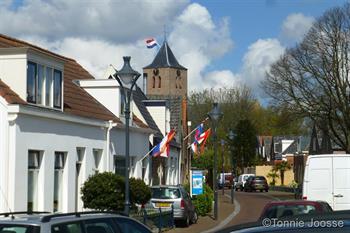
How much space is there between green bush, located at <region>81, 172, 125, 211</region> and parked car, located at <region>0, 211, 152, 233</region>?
1065cm

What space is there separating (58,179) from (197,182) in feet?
40.0

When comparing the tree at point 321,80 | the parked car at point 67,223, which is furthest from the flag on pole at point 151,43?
the parked car at point 67,223

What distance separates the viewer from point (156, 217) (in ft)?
73.8

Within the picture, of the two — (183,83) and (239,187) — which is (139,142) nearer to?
(239,187)

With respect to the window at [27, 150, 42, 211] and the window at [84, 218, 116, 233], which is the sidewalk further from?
the window at [84, 218, 116, 233]

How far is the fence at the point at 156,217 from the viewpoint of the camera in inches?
821

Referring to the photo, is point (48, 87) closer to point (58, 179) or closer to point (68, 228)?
point (58, 179)

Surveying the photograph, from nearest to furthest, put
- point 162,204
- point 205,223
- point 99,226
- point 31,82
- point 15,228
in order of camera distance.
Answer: point 15,228
point 99,226
point 31,82
point 162,204
point 205,223

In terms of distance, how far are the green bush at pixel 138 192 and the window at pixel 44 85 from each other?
348 cm

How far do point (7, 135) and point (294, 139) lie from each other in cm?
8970

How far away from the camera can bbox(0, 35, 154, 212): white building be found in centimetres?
1700

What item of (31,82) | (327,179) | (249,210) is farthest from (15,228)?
(249,210)

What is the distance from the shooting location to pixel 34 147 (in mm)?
18031

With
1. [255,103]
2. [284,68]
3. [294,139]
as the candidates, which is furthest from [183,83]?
[284,68]
